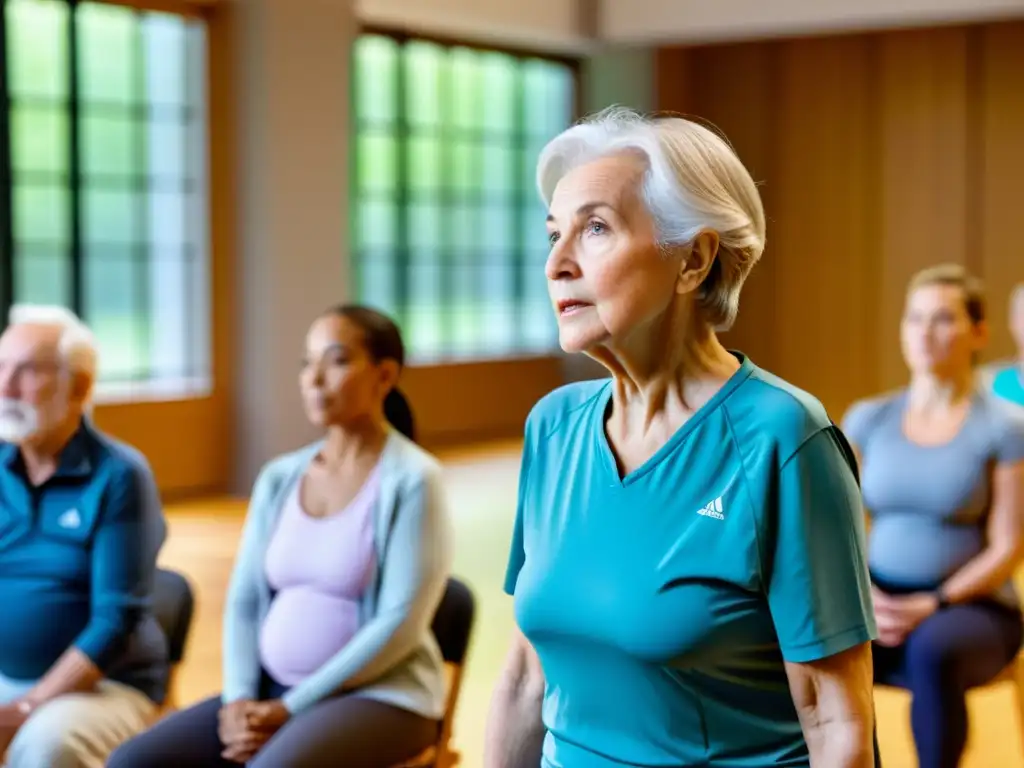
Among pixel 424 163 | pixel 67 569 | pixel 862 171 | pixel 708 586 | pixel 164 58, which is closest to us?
pixel 708 586

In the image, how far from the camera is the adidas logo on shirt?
5.05 ft

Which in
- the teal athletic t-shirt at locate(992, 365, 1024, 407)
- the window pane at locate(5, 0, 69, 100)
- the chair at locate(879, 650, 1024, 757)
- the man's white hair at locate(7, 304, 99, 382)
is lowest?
the chair at locate(879, 650, 1024, 757)

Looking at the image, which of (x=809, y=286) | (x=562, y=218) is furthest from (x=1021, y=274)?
(x=562, y=218)

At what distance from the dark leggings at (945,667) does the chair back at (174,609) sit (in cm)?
166

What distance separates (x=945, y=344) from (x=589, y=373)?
846cm

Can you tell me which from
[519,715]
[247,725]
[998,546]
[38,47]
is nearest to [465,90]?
[38,47]

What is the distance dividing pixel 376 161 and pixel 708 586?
9.56m

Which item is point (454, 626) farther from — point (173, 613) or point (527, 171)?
point (527, 171)

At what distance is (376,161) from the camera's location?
1084 centimetres

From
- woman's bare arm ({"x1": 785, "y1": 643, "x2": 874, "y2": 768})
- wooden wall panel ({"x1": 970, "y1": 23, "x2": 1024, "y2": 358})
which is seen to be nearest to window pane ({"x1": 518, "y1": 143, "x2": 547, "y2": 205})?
wooden wall panel ({"x1": 970, "y1": 23, "x2": 1024, "y2": 358})

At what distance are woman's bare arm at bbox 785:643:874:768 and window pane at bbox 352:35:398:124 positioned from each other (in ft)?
30.7

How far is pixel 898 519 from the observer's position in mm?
3738

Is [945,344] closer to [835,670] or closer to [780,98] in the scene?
[835,670]

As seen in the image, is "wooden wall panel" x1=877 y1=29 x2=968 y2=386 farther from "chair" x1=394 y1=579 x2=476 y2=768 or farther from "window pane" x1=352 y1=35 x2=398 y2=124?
"chair" x1=394 y1=579 x2=476 y2=768
